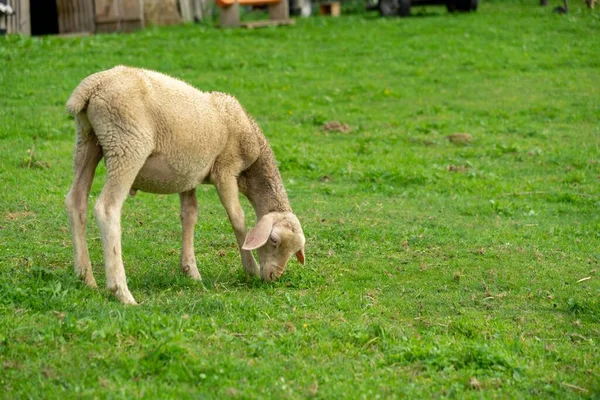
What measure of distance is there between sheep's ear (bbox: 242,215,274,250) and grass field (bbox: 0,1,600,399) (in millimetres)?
394

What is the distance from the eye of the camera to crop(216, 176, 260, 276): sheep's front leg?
7879 millimetres

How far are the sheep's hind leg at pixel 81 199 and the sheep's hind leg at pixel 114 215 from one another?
0.39m

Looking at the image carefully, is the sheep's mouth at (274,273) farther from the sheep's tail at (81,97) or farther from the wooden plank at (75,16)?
the wooden plank at (75,16)

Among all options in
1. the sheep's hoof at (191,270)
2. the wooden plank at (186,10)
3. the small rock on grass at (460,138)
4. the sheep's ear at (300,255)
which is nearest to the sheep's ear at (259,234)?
the sheep's ear at (300,255)

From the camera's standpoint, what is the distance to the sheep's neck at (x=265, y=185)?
8.20 m

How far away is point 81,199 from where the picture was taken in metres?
7.21

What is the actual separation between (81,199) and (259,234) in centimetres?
149

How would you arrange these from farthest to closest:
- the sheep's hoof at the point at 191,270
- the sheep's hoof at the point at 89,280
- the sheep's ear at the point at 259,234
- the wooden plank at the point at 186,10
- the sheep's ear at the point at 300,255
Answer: the wooden plank at the point at 186,10, the sheep's ear at the point at 300,255, the sheep's hoof at the point at 191,270, the sheep's ear at the point at 259,234, the sheep's hoof at the point at 89,280

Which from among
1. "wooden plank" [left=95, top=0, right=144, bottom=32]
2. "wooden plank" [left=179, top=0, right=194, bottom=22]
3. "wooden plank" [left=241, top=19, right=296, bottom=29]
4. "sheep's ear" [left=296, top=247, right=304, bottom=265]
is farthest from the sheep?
"wooden plank" [left=179, top=0, right=194, bottom=22]

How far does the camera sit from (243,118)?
801cm

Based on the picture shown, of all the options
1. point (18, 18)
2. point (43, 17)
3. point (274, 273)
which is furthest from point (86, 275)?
point (43, 17)

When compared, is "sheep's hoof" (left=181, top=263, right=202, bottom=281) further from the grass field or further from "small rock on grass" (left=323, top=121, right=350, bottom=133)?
"small rock on grass" (left=323, top=121, right=350, bottom=133)

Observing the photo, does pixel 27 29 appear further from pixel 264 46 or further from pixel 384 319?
pixel 384 319

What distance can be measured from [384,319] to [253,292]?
1.24m
